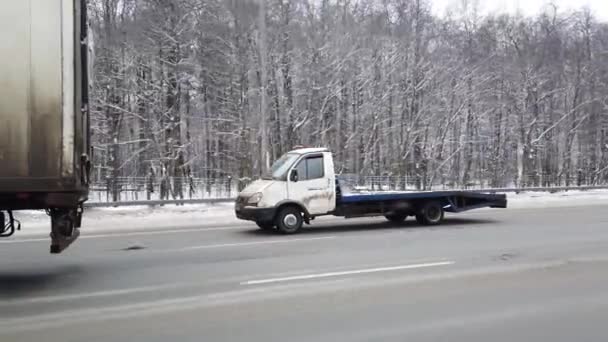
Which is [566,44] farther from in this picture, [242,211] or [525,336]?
[525,336]

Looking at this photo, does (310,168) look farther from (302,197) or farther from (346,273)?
(346,273)

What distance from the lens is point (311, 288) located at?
753cm

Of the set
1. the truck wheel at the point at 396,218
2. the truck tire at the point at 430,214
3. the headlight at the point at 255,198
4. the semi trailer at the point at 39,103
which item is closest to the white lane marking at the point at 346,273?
the semi trailer at the point at 39,103

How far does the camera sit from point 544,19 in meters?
46.1

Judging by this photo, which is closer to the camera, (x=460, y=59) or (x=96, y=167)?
(x=96, y=167)

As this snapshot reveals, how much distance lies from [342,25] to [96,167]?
1773cm

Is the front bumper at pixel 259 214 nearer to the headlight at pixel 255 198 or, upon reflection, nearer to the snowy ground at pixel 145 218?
the headlight at pixel 255 198

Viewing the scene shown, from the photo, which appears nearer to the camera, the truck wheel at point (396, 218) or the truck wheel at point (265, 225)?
the truck wheel at point (265, 225)

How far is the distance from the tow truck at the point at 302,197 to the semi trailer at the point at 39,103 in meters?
6.26

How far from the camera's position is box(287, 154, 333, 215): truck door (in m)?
13.5

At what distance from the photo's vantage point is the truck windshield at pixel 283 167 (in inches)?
532

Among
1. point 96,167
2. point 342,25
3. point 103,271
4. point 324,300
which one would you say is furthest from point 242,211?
point 342,25

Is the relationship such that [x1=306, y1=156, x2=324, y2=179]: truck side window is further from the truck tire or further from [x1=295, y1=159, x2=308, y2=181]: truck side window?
the truck tire

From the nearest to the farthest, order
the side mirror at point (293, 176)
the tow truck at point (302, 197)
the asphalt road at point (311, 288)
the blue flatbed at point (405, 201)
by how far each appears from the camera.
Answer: the asphalt road at point (311, 288)
the tow truck at point (302, 197)
the side mirror at point (293, 176)
the blue flatbed at point (405, 201)
